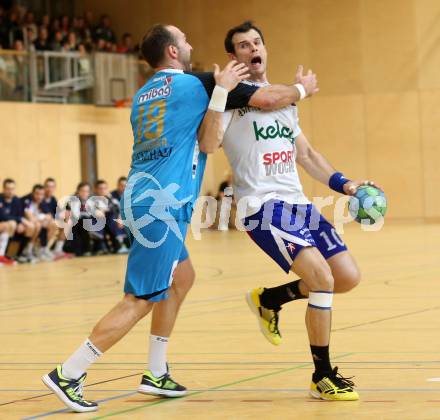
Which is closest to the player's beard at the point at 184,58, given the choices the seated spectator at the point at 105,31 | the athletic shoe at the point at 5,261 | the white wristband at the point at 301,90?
the white wristband at the point at 301,90

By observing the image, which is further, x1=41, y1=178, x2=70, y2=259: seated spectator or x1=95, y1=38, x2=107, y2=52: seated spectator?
x1=95, y1=38, x2=107, y2=52: seated spectator

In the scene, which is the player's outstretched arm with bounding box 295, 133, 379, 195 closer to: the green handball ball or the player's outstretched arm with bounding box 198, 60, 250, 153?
the green handball ball

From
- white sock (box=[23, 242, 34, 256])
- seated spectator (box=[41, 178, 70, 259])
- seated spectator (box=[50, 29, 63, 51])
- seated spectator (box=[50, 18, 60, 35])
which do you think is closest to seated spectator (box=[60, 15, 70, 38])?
seated spectator (box=[50, 18, 60, 35])

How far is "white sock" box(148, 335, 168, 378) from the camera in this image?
5.85 m

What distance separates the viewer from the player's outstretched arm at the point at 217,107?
555cm

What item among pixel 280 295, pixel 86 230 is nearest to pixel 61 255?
pixel 86 230

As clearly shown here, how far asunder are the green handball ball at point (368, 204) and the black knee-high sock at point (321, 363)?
93 cm

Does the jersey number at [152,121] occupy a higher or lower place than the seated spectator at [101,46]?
lower

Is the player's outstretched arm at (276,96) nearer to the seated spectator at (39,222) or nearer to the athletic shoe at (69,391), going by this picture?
the athletic shoe at (69,391)

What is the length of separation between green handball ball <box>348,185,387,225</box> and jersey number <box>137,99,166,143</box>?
1.35 m

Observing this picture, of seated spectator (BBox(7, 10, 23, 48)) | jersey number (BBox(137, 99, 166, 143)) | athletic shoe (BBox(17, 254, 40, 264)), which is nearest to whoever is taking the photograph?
jersey number (BBox(137, 99, 166, 143))

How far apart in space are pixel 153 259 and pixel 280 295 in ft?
5.03

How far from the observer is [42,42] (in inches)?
994

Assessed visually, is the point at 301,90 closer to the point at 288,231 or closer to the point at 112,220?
the point at 288,231
